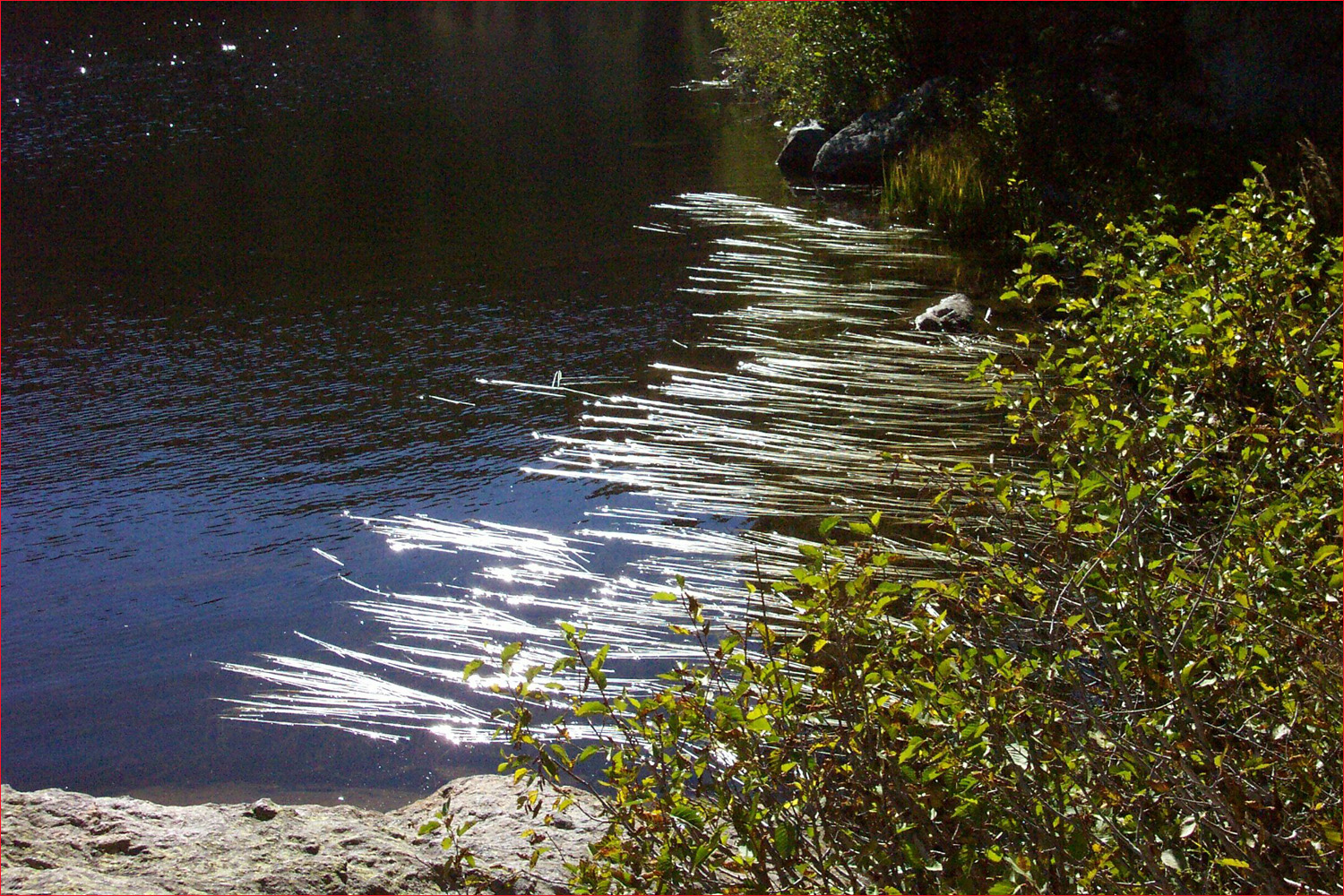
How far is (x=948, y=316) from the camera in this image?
6543 millimetres

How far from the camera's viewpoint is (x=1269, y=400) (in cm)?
386

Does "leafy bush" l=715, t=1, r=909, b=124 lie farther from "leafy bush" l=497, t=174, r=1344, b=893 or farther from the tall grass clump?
"leafy bush" l=497, t=174, r=1344, b=893

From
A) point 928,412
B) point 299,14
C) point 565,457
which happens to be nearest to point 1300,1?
point 928,412

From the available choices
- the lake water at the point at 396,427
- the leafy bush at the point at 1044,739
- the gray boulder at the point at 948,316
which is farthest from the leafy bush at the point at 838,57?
the leafy bush at the point at 1044,739

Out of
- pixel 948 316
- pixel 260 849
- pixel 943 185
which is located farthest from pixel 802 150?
pixel 260 849

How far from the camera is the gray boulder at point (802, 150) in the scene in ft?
39.3

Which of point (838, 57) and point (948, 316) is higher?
point (838, 57)

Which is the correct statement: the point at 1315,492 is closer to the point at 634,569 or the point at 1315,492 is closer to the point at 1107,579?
the point at 1107,579

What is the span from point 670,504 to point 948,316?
2763 millimetres

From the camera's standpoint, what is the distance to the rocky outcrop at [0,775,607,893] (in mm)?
2326

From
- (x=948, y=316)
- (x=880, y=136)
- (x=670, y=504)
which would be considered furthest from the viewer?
(x=880, y=136)

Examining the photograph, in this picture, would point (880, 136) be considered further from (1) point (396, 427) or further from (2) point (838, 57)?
(1) point (396, 427)

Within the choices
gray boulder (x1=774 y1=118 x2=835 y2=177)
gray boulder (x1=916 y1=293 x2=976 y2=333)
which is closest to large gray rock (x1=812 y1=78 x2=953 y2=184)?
gray boulder (x1=774 y1=118 x2=835 y2=177)

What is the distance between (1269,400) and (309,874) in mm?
3505
